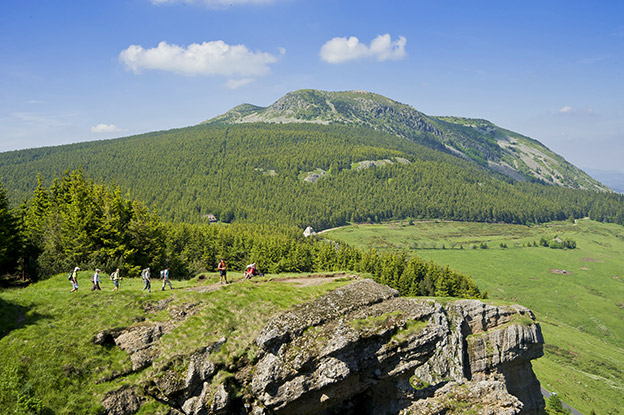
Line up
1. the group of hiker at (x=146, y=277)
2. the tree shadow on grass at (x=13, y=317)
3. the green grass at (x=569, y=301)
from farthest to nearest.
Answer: the green grass at (x=569, y=301)
the group of hiker at (x=146, y=277)
the tree shadow on grass at (x=13, y=317)

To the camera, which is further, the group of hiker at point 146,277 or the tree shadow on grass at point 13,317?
the group of hiker at point 146,277

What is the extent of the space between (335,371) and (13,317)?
2502 cm

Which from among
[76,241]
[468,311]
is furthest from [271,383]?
[468,311]

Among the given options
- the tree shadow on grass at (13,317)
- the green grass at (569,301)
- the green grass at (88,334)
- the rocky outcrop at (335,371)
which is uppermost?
the tree shadow on grass at (13,317)

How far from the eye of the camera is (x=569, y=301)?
127 metres

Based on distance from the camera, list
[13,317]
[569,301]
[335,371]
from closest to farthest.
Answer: [13,317] → [335,371] → [569,301]

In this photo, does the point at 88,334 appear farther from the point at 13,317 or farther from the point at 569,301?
the point at 569,301

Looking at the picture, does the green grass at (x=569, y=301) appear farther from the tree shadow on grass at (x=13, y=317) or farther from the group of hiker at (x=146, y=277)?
the tree shadow on grass at (x=13, y=317)

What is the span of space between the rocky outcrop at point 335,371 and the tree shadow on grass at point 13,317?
888cm

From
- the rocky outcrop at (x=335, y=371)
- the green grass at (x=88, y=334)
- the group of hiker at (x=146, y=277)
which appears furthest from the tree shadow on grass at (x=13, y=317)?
the rocky outcrop at (x=335, y=371)

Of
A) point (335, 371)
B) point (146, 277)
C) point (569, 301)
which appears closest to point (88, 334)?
point (146, 277)

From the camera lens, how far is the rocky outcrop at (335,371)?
25.0 meters

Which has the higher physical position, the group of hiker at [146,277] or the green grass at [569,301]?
the group of hiker at [146,277]

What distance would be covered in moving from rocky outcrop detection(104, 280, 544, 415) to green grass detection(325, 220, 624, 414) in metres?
54.2
